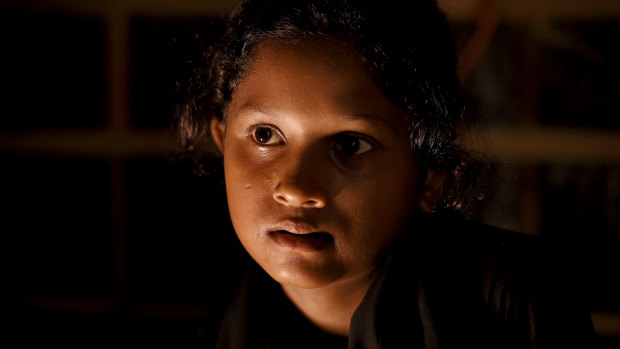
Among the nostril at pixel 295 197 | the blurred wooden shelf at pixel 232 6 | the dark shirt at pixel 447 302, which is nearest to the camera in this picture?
the nostril at pixel 295 197

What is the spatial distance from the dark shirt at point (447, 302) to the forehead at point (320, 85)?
0.26m

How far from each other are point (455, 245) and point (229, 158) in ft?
1.33

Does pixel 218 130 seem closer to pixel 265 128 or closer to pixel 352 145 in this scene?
pixel 265 128

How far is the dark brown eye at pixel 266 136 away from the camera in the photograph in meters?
0.69

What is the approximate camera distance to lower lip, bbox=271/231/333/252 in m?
0.64

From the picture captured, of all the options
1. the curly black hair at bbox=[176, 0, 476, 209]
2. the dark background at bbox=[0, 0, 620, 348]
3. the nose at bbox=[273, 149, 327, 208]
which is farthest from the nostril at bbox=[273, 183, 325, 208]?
the dark background at bbox=[0, 0, 620, 348]

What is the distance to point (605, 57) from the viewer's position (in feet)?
3.81

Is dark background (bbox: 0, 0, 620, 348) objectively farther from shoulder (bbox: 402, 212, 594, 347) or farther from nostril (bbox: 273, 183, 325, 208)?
nostril (bbox: 273, 183, 325, 208)

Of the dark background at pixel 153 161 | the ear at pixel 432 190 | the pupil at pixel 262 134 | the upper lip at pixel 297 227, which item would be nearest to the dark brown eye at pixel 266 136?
the pupil at pixel 262 134

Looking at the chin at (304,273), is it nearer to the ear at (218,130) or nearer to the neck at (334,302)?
the neck at (334,302)

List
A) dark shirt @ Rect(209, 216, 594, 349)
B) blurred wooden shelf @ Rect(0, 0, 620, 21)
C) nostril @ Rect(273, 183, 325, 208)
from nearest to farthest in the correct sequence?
nostril @ Rect(273, 183, 325, 208)
dark shirt @ Rect(209, 216, 594, 349)
blurred wooden shelf @ Rect(0, 0, 620, 21)

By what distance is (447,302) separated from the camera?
0.77 metres

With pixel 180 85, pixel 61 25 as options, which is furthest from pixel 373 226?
pixel 61 25

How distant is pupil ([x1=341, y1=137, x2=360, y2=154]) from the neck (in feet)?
0.75
